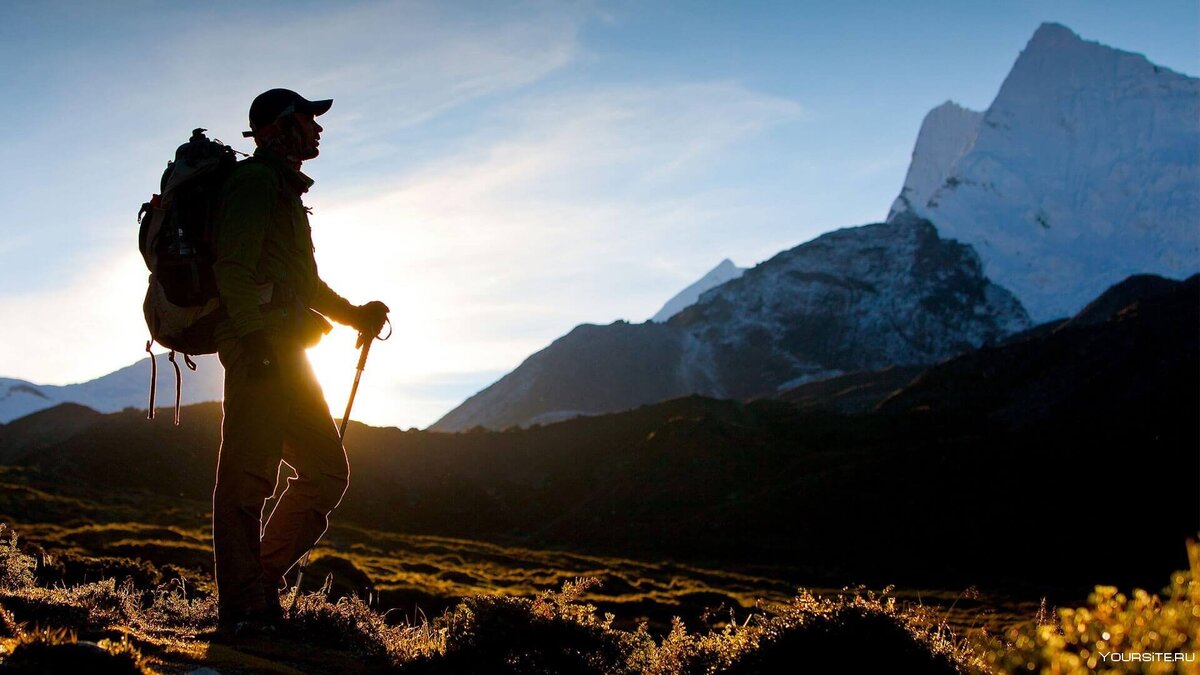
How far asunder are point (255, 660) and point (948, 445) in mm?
52795

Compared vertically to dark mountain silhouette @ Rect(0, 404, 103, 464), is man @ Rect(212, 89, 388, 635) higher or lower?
lower

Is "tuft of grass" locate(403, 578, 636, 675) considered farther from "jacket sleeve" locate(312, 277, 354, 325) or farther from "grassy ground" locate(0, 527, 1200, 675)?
"jacket sleeve" locate(312, 277, 354, 325)

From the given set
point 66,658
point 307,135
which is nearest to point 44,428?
point 307,135

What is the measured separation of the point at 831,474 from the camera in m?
51.1

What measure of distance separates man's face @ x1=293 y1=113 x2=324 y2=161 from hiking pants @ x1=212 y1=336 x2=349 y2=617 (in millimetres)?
1174

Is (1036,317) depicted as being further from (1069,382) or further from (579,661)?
(579,661)

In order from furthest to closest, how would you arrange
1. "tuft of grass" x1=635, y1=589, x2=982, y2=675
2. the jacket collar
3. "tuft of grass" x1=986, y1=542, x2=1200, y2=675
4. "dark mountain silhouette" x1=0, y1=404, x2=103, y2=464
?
"dark mountain silhouette" x1=0, y1=404, x2=103, y2=464 → the jacket collar → "tuft of grass" x1=635, y1=589, x2=982, y2=675 → "tuft of grass" x1=986, y1=542, x2=1200, y2=675

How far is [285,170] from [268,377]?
125 centimetres

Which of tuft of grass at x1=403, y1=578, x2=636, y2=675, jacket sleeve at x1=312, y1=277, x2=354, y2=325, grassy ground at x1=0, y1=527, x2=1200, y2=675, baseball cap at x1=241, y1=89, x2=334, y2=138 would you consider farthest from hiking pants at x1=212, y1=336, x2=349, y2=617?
baseball cap at x1=241, y1=89, x2=334, y2=138

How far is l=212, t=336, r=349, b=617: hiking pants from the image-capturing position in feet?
16.4

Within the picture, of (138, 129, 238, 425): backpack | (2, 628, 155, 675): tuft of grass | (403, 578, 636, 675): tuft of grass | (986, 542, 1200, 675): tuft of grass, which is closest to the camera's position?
(986, 542, 1200, 675): tuft of grass

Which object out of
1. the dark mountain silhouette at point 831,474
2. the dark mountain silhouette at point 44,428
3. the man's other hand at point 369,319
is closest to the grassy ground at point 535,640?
the man's other hand at point 369,319

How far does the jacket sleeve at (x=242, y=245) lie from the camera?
491 cm

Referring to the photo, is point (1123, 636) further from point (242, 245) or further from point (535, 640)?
point (242, 245)
